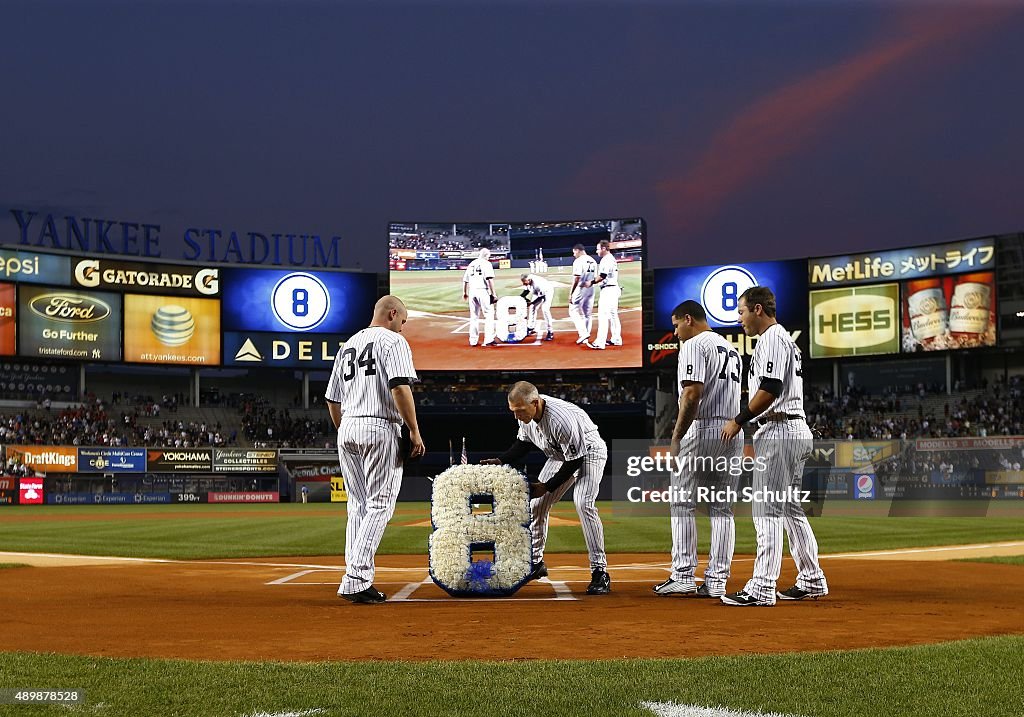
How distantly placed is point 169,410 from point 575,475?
49.1 m

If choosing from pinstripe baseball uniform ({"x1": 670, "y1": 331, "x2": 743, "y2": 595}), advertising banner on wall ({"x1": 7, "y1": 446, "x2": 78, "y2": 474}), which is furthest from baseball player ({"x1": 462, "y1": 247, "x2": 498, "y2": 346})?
pinstripe baseball uniform ({"x1": 670, "y1": 331, "x2": 743, "y2": 595})

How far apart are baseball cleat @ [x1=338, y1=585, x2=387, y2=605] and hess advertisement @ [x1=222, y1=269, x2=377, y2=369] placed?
149ft

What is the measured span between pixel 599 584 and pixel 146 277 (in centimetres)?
4731

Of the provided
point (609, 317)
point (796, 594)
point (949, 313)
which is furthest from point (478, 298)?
point (796, 594)

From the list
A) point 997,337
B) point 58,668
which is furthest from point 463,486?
point 997,337

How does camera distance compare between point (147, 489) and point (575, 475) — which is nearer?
point (575, 475)

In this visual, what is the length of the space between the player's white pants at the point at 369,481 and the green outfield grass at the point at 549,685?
3017 millimetres

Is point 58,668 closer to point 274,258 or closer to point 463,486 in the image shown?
point 463,486

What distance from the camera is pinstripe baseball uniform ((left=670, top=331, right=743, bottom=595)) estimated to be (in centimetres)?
824

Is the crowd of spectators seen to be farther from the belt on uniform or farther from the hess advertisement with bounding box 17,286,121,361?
the belt on uniform

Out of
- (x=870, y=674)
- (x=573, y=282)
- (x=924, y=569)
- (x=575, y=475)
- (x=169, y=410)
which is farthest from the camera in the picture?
(x=169, y=410)

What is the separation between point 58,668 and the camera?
16.4 ft

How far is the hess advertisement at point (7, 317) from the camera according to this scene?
47469 millimetres

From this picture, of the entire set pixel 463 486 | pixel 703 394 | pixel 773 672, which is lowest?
pixel 773 672
